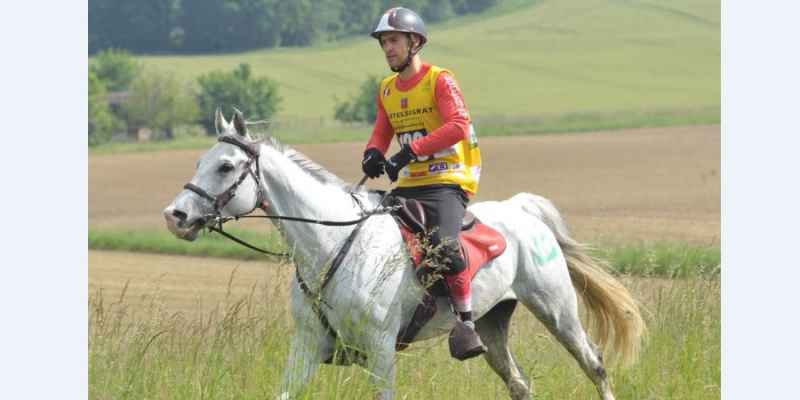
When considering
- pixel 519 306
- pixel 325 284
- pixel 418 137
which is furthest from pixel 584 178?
pixel 325 284

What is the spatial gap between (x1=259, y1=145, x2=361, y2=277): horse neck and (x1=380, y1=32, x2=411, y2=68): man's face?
2.84 ft

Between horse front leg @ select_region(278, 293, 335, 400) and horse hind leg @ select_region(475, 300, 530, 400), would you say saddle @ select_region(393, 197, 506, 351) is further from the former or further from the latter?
horse hind leg @ select_region(475, 300, 530, 400)

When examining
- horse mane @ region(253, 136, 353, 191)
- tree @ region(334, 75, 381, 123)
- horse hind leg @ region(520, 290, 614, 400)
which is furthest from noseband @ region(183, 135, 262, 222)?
tree @ region(334, 75, 381, 123)

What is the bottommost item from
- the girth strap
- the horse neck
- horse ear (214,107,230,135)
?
the girth strap

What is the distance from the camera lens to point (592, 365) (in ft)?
27.6

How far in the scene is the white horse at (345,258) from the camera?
668cm

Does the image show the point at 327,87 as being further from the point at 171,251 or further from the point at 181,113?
the point at 171,251

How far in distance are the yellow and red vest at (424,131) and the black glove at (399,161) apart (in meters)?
0.13

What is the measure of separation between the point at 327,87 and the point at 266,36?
18163 millimetres

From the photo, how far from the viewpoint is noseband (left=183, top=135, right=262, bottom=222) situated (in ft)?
21.5

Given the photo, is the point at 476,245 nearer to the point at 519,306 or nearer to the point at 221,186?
the point at 221,186

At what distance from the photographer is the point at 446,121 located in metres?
7.27

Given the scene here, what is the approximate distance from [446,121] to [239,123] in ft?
4.08

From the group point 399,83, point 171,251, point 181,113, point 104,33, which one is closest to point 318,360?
point 399,83
